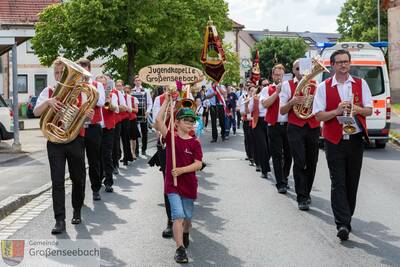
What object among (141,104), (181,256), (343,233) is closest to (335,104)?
(343,233)

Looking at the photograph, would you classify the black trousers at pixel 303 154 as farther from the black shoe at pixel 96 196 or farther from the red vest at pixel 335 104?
the black shoe at pixel 96 196

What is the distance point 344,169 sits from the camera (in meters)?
7.32

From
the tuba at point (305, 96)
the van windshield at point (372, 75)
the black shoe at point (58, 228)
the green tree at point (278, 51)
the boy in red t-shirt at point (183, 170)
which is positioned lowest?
the black shoe at point (58, 228)

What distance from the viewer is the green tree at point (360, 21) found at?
65.2m

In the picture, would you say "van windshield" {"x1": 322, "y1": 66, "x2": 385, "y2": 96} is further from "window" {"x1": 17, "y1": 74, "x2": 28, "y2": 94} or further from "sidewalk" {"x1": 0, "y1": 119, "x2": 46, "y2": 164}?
"window" {"x1": 17, "y1": 74, "x2": 28, "y2": 94}

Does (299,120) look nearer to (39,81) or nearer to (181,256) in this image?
(181,256)

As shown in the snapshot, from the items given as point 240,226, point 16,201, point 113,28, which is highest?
point 113,28

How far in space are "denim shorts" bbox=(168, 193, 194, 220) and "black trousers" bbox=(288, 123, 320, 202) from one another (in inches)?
110

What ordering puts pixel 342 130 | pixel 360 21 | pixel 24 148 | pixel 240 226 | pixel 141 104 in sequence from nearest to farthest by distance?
pixel 342 130 < pixel 240 226 < pixel 141 104 < pixel 24 148 < pixel 360 21

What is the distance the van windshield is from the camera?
18406 millimetres

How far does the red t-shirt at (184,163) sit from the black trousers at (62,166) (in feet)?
5.42

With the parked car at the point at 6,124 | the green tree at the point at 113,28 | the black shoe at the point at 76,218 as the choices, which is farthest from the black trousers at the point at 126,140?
the green tree at the point at 113,28

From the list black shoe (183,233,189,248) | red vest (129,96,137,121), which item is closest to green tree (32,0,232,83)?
red vest (129,96,137,121)

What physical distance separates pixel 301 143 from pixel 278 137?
1.52 meters
